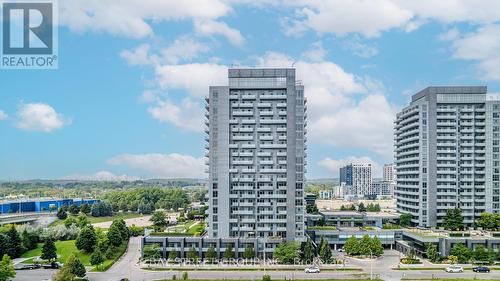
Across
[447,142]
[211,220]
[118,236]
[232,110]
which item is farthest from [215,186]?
[447,142]

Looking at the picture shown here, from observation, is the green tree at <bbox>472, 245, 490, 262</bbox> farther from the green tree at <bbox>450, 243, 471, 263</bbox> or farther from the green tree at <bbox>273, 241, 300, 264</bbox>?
the green tree at <bbox>273, 241, 300, 264</bbox>

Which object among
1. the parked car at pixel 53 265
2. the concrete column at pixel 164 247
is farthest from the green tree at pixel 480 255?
the parked car at pixel 53 265

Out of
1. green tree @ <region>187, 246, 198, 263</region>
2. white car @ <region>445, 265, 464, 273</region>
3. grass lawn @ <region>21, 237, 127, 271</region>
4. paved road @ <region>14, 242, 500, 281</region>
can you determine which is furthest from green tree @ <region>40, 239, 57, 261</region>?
white car @ <region>445, 265, 464, 273</region>

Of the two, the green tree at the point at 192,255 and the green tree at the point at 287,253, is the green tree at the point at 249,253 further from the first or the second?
the green tree at the point at 192,255

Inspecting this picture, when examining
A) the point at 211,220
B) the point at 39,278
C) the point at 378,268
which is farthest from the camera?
the point at 211,220

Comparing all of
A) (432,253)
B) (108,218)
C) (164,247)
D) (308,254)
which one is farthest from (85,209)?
(432,253)

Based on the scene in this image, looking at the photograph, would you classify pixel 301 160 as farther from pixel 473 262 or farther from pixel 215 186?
pixel 473 262
